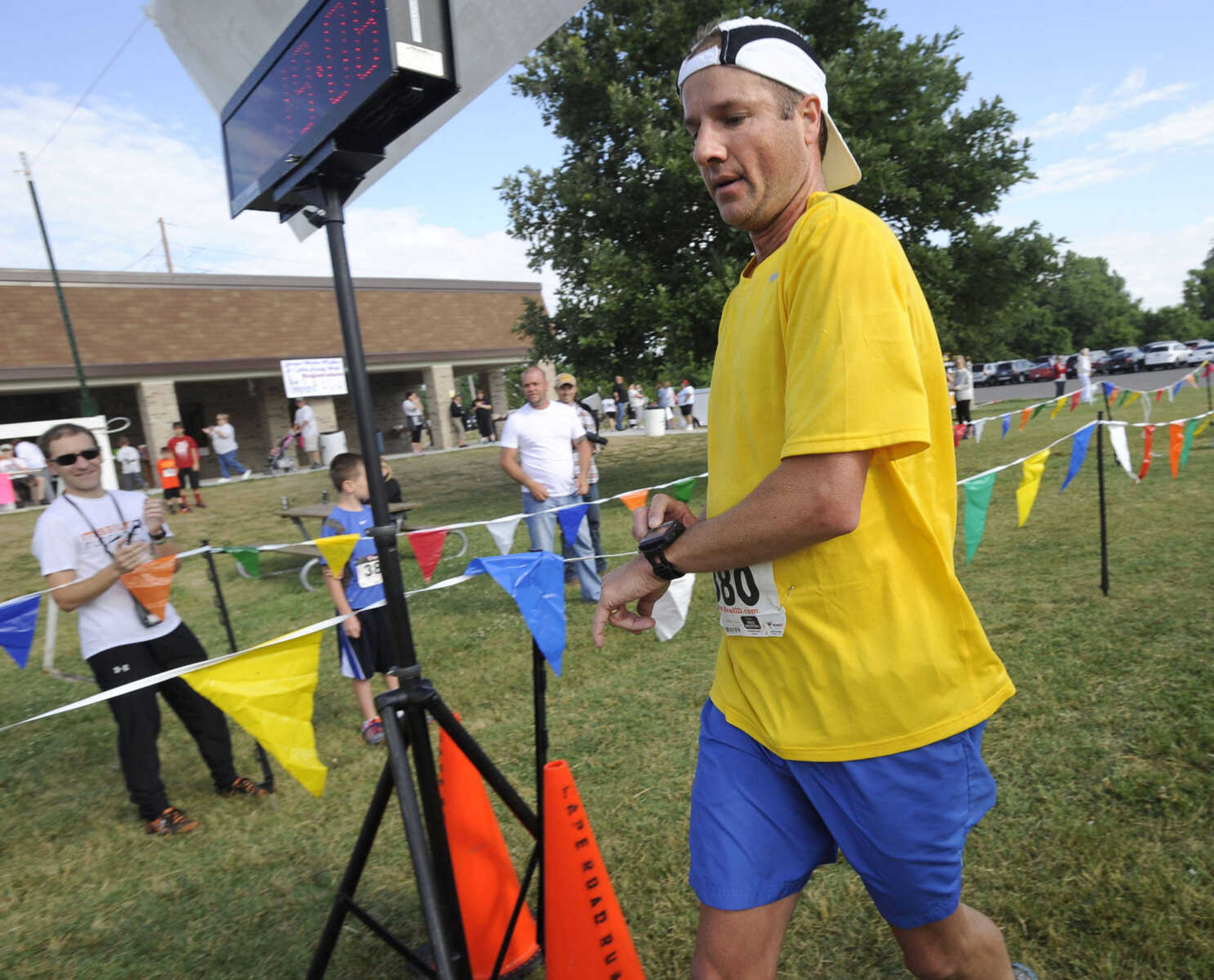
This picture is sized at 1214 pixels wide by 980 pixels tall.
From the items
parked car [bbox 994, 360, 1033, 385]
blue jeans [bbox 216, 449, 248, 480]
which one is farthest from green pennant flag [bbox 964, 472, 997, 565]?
parked car [bbox 994, 360, 1033, 385]

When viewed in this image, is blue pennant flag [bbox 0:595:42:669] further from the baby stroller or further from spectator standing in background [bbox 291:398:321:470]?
the baby stroller

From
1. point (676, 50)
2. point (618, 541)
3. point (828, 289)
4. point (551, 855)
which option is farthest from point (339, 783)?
point (676, 50)

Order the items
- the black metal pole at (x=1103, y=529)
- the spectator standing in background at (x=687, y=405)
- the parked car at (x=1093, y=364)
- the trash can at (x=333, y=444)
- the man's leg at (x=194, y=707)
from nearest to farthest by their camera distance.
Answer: the man's leg at (x=194, y=707)
the black metal pole at (x=1103, y=529)
the trash can at (x=333, y=444)
the spectator standing in background at (x=687, y=405)
the parked car at (x=1093, y=364)

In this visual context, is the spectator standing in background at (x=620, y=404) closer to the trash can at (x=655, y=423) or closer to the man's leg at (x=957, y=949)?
the trash can at (x=655, y=423)

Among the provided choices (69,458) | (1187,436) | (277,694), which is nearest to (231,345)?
(69,458)

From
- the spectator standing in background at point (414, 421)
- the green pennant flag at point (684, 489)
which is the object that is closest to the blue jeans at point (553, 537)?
the green pennant flag at point (684, 489)

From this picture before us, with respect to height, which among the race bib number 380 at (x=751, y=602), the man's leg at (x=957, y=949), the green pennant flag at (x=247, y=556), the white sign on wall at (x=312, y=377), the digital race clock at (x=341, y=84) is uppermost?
the white sign on wall at (x=312, y=377)

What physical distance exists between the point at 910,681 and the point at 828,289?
706 mm

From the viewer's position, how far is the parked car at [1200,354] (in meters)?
41.2

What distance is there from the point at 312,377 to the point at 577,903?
25332 millimetres

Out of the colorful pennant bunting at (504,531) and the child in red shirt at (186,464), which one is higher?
the child in red shirt at (186,464)

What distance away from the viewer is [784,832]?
149cm

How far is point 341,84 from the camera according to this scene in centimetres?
160

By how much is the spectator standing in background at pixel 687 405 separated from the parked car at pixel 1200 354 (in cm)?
2962
